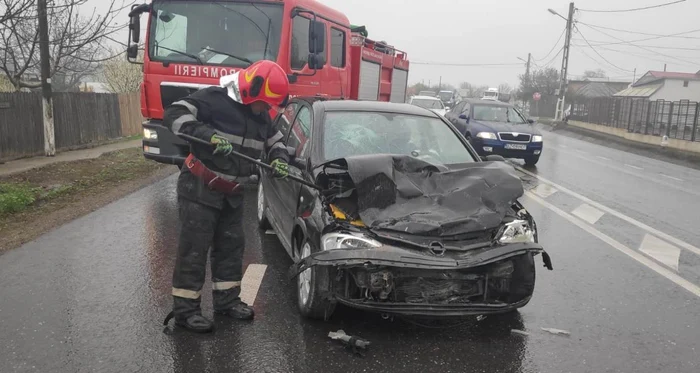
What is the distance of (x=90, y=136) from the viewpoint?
16.4 m

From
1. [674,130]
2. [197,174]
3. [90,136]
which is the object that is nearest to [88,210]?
[197,174]

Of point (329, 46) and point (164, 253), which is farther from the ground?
point (329, 46)

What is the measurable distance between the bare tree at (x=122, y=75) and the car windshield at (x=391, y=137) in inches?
1014

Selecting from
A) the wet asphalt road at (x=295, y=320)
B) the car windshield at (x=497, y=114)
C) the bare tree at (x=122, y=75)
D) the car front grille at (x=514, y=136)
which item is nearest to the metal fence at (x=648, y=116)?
the car windshield at (x=497, y=114)

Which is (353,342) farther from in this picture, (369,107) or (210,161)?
(369,107)

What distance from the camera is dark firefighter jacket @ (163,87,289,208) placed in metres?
3.68

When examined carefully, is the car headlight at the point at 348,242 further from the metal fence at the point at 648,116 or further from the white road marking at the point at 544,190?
the metal fence at the point at 648,116

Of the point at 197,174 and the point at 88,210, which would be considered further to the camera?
the point at 88,210

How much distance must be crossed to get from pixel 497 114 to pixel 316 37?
796 cm

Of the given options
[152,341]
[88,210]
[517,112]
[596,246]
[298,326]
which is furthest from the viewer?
[517,112]

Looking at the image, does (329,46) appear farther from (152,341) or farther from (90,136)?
(90,136)

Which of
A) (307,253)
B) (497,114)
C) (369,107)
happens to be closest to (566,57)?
(497,114)

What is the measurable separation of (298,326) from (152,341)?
982 millimetres

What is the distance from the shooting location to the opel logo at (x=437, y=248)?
11.8ft
